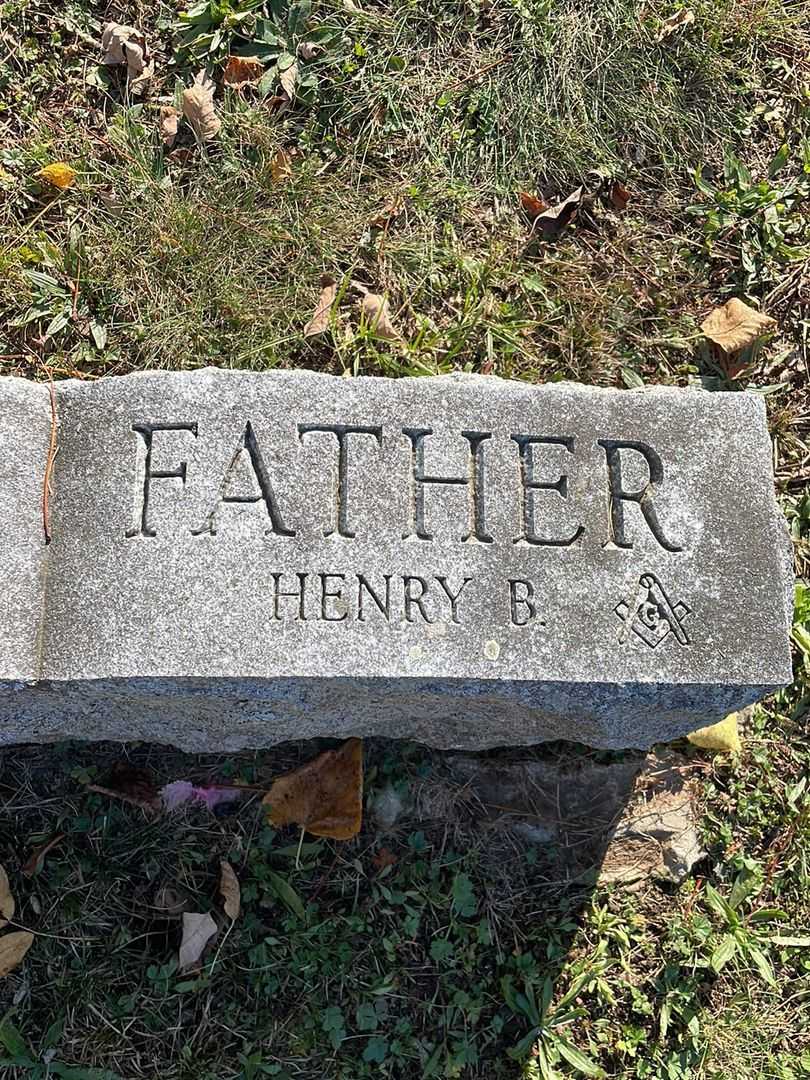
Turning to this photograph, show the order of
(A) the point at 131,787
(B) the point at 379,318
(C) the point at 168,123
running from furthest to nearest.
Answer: (C) the point at 168,123 → (B) the point at 379,318 → (A) the point at 131,787

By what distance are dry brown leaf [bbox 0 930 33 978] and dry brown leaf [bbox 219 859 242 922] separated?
21.5 inches

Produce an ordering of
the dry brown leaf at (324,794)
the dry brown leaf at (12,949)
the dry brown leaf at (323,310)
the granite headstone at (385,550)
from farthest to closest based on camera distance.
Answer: the dry brown leaf at (323,310), the dry brown leaf at (324,794), the dry brown leaf at (12,949), the granite headstone at (385,550)

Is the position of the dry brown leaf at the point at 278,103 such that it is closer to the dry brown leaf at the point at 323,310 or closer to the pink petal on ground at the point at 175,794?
the dry brown leaf at the point at 323,310

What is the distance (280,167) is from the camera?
125 inches

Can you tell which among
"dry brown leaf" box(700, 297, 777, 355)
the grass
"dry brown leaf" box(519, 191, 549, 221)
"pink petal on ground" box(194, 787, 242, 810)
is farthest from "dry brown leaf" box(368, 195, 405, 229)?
"pink petal on ground" box(194, 787, 242, 810)

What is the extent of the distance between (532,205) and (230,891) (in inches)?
94.4

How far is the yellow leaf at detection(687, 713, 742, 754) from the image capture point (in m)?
2.84

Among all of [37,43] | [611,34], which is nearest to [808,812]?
[611,34]

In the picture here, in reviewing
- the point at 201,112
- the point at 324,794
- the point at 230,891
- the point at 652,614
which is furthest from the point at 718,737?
the point at 201,112

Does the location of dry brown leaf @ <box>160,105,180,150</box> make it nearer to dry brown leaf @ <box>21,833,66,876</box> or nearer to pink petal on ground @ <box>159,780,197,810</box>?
pink petal on ground @ <box>159,780,197,810</box>

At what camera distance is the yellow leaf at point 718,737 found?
284 cm

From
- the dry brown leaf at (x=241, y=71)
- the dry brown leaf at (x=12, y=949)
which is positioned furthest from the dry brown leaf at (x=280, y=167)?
the dry brown leaf at (x=12, y=949)

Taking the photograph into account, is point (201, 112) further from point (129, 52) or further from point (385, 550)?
point (385, 550)

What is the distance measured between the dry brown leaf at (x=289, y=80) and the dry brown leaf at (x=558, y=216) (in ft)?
3.08
